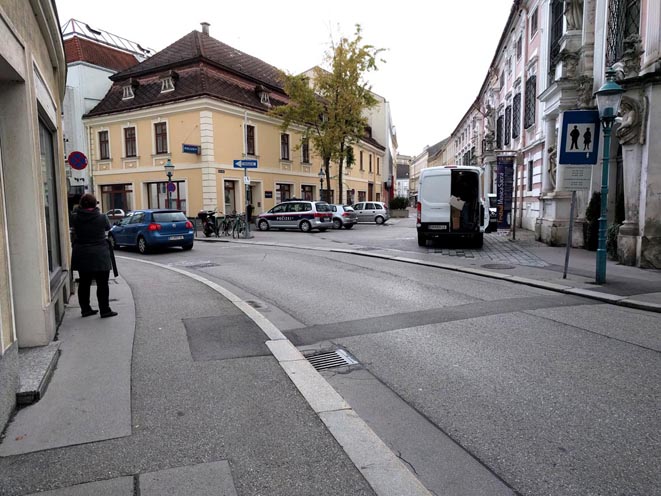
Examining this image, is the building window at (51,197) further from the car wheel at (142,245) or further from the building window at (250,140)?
the building window at (250,140)

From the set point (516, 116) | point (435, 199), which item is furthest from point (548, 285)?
point (516, 116)

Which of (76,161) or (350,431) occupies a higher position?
(76,161)

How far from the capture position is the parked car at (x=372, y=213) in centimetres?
3484

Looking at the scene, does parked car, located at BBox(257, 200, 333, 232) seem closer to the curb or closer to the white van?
the white van

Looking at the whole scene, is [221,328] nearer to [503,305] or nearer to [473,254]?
[503,305]

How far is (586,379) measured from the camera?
455 cm

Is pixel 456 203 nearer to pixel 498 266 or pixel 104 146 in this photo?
pixel 498 266

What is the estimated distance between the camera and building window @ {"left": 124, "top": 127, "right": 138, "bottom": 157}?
1288 inches

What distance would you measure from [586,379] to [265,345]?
10.8 ft

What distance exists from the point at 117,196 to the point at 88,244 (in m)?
29.4

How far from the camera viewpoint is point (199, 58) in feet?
99.7

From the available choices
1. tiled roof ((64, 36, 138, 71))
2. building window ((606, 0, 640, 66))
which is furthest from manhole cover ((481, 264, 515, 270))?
tiled roof ((64, 36, 138, 71))

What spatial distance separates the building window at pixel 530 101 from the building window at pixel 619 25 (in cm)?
895

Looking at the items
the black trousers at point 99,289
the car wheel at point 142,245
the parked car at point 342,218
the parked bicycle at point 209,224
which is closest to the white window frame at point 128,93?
the parked bicycle at point 209,224
